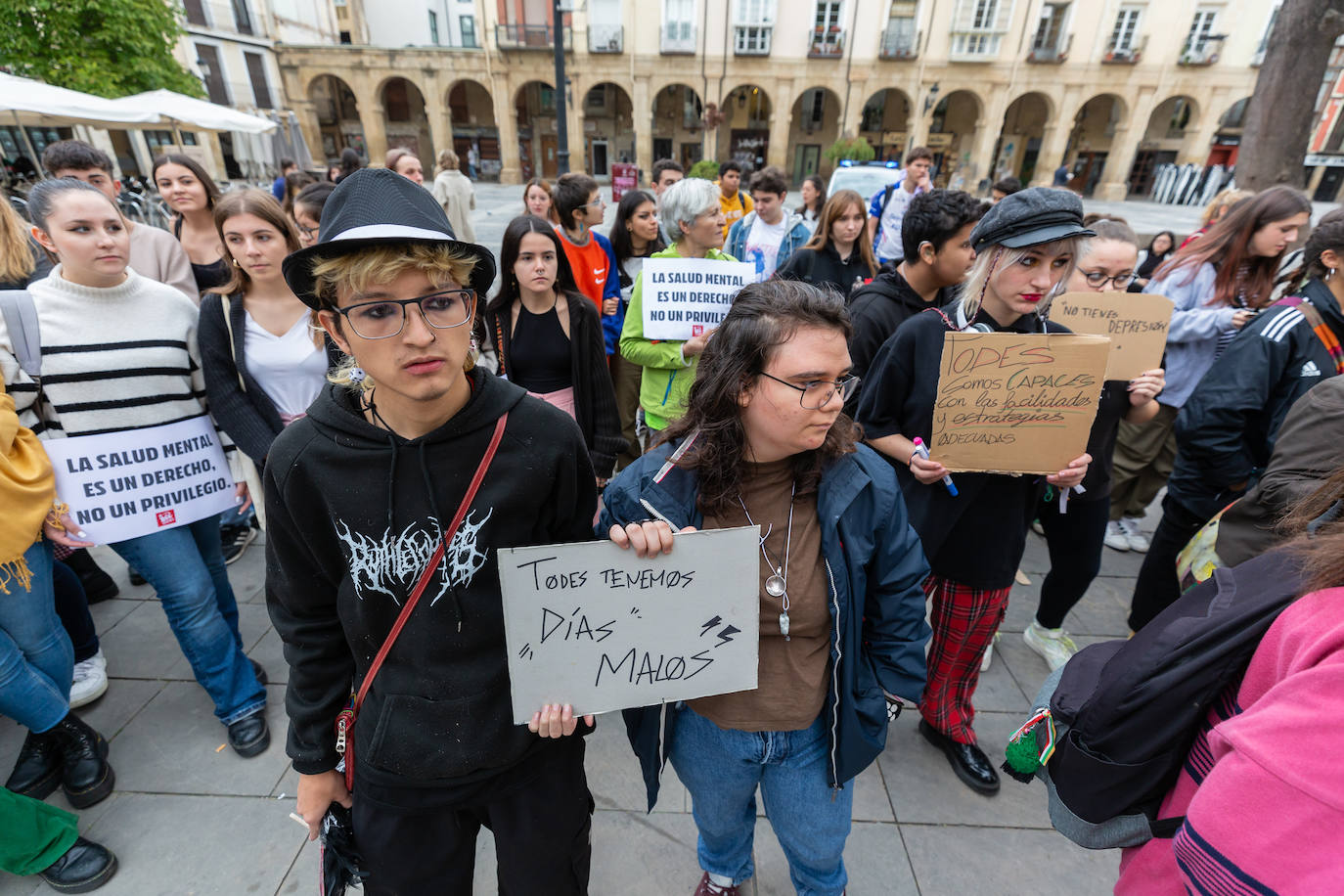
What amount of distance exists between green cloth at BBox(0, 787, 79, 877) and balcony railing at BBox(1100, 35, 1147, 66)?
40953 millimetres

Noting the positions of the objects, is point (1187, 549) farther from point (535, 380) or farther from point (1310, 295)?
point (535, 380)

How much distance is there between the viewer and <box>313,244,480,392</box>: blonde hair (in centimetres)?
116

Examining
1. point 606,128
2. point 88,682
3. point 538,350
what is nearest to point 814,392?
point 538,350

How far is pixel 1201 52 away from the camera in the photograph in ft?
96.7

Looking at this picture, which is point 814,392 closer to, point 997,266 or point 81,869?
point 997,266

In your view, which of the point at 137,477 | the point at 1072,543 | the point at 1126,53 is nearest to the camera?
the point at 137,477

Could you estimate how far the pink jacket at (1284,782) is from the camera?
0.76m

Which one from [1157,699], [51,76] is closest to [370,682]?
[1157,699]

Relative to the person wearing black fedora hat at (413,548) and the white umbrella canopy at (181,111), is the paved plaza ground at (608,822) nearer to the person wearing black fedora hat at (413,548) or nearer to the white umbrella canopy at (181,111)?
the person wearing black fedora hat at (413,548)

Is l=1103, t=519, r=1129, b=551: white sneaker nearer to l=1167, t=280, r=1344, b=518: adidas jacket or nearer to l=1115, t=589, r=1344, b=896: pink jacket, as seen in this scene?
l=1167, t=280, r=1344, b=518: adidas jacket

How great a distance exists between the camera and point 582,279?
443cm

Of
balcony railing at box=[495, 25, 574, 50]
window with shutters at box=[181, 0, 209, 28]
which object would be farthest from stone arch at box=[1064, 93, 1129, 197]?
window with shutters at box=[181, 0, 209, 28]

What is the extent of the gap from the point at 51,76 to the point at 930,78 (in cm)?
3386

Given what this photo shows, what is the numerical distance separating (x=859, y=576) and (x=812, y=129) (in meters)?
40.6
